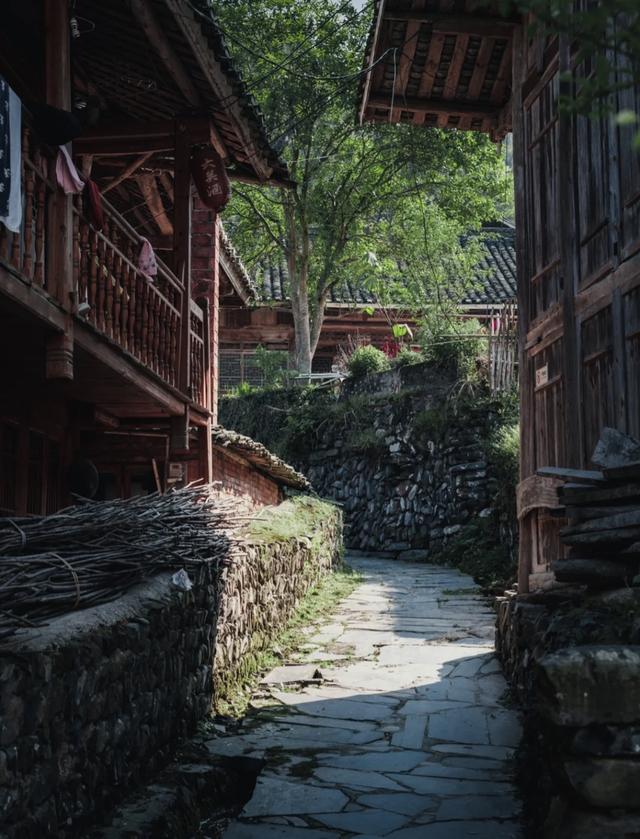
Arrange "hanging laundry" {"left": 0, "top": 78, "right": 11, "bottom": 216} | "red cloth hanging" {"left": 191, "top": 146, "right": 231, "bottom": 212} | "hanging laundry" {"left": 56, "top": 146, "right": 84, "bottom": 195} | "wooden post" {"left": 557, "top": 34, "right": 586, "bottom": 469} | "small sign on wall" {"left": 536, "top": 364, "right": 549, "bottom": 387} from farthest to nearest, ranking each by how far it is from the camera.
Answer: "red cloth hanging" {"left": 191, "top": 146, "right": 231, "bottom": 212}
"small sign on wall" {"left": 536, "top": 364, "right": 549, "bottom": 387}
"wooden post" {"left": 557, "top": 34, "right": 586, "bottom": 469}
"hanging laundry" {"left": 56, "top": 146, "right": 84, "bottom": 195}
"hanging laundry" {"left": 0, "top": 78, "right": 11, "bottom": 216}

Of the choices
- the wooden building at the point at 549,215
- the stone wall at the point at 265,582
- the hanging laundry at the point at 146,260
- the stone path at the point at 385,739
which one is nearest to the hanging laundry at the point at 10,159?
the hanging laundry at the point at 146,260

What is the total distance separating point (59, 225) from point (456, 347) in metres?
Answer: 13.7

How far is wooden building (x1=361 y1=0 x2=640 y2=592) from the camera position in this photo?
6.49m

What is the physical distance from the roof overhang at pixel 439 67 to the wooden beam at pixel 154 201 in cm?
298

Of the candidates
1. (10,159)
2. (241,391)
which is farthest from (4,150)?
(241,391)

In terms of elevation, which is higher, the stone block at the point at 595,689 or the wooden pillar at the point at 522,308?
the wooden pillar at the point at 522,308

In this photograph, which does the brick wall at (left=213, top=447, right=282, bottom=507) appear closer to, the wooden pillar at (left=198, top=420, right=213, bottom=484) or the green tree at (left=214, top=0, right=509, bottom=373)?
the wooden pillar at (left=198, top=420, right=213, bottom=484)

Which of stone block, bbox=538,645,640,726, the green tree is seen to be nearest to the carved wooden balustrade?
stone block, bbox=538,645,640,726

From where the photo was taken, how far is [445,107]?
34.0 feet

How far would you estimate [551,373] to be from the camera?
796 centimetres

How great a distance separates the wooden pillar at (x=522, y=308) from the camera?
27.8ft

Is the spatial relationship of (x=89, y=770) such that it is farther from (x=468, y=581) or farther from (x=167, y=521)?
(x=468, y=581)

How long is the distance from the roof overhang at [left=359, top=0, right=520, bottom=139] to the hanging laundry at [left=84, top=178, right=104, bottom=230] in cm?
329

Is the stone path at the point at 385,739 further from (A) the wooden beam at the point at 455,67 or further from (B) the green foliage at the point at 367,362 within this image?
(B) the green foliage at the point at 367,362
